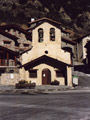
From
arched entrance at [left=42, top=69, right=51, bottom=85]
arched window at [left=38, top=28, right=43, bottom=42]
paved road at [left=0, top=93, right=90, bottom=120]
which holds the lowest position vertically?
paved road at [left=0, top=93, right=90, bottom=120]

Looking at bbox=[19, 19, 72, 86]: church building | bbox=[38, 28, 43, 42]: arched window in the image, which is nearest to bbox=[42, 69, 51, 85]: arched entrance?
bbox=[19, 19, 72, 86]: church building

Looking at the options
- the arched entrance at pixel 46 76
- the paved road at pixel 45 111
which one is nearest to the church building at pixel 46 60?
the arched entrance at pixel 46 76

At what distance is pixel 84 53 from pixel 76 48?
3.67 meters

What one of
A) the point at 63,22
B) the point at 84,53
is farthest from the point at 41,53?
the point at 63,22

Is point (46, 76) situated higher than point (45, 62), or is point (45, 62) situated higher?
point (45, 62)

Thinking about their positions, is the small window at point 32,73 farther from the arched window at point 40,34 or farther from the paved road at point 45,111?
the paved road at point 45,111

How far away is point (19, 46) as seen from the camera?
131 feet

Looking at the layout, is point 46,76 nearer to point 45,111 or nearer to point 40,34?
point 40,34

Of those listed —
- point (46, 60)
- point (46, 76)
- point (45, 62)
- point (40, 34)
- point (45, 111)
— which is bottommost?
point (45, 111)

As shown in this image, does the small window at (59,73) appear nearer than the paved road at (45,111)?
No

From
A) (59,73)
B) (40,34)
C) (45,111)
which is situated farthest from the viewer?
(40,34)

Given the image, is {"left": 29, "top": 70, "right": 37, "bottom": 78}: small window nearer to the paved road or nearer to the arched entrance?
the arched entrance

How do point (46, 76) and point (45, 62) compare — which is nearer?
point (46, 76)

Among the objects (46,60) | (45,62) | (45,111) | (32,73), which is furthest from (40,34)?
(45,111)
